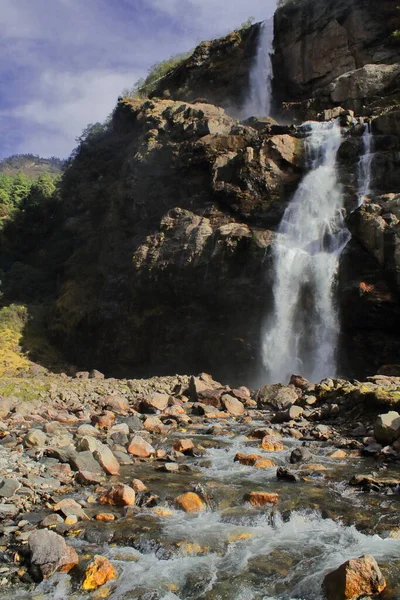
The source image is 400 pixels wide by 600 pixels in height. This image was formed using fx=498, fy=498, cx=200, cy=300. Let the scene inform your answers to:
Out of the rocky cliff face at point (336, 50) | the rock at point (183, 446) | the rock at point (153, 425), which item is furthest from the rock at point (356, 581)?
the rocky cliff face at point (336, 50)

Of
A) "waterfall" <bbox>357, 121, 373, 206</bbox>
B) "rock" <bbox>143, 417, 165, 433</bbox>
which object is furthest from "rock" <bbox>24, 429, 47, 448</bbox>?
"waterfall" <bbox>357, 121, 373, 206</bbox>

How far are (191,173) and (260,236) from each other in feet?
28.8

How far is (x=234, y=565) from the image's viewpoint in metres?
6.21

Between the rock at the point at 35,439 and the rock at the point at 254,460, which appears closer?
→ the rock at the point at 254,460

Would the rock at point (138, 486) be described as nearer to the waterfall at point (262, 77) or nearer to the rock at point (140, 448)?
the rock at point (140, 448)

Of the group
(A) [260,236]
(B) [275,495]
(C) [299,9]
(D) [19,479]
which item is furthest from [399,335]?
(C) [299,9]

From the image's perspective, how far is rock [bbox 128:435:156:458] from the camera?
1158 centimetres

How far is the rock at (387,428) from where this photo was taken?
11.2 m

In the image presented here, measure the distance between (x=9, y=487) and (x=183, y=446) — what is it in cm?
470

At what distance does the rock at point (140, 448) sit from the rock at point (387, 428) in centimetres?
527

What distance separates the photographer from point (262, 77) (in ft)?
147

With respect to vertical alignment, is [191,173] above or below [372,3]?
below

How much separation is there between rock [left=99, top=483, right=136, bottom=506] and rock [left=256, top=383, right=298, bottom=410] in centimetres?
1054

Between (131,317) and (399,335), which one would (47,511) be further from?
(131,317)
